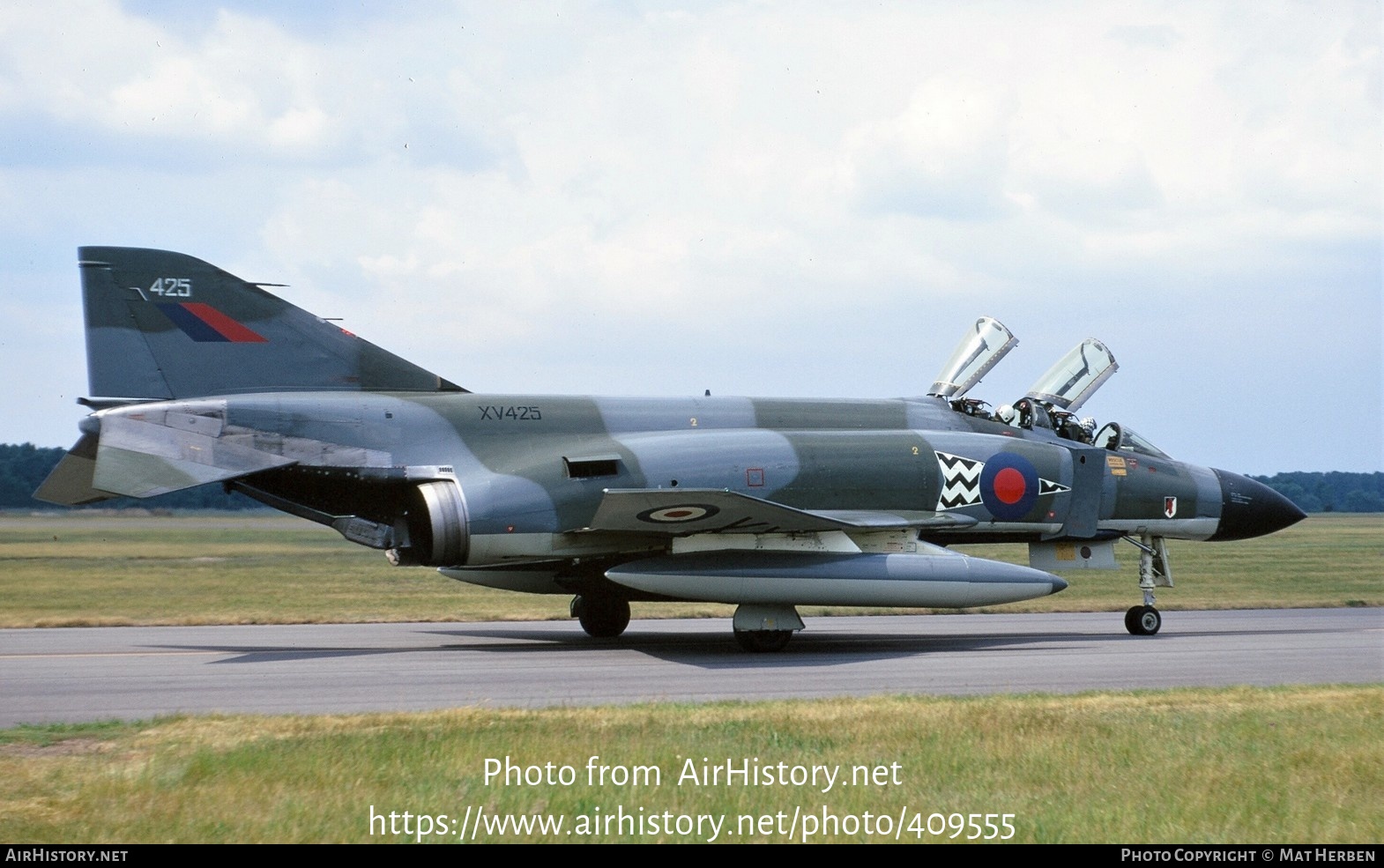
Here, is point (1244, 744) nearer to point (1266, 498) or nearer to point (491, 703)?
point (491, 703)

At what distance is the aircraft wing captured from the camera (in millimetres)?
14375

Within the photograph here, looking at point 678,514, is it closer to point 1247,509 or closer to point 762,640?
point 762,640

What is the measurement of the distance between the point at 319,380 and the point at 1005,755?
400 inches

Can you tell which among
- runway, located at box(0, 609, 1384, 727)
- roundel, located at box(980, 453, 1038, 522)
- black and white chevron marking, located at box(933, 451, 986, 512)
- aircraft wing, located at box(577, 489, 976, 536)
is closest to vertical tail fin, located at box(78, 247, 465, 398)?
runway, located at box(0, 609, 1384, 727)

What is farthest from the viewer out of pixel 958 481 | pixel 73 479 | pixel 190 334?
pixel 958 481

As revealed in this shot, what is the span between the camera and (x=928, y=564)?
1538 cm

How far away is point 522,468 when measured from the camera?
15.5 m

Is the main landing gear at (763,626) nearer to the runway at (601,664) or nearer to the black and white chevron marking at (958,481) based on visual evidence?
the runway at (601,664)

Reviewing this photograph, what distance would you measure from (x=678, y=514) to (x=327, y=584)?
46.1 feet

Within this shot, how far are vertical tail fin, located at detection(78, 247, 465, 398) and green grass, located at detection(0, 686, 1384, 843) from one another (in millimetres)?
6397

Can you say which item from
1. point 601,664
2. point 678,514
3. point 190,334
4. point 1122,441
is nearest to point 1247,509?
point 1122,441

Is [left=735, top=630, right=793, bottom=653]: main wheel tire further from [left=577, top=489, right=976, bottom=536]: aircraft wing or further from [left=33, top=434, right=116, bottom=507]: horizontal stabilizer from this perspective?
[left=33, top=434, right=116, bottom=507]: horizontal stabilizer

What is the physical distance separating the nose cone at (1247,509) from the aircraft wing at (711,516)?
5.44m

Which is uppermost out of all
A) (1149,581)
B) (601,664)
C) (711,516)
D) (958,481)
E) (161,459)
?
(958,481)
